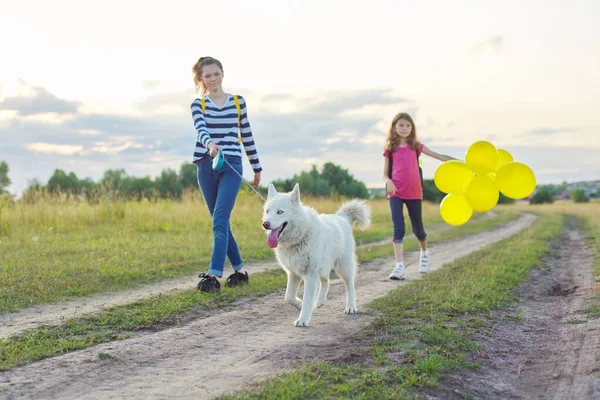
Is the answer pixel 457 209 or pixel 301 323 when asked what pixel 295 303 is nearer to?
pixel 301 323

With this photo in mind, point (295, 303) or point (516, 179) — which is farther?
point (516, 179)

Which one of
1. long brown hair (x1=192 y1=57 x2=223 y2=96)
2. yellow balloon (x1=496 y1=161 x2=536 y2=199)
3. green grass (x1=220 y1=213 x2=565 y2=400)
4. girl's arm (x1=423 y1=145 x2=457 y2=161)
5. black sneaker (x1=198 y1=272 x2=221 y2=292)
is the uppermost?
long brown hair (x1=192 y1=57 x2=223 y2=96)

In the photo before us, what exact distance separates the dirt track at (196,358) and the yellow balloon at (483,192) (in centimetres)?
290

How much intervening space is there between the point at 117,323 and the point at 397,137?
202 inches

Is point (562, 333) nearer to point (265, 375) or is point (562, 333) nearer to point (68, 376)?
point (265, 375)

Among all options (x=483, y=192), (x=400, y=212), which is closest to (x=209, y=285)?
(x=400, y=212)

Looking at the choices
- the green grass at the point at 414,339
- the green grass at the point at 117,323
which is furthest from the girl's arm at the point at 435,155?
the green grass at the point at 117,323

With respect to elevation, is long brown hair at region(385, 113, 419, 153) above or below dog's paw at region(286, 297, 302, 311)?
above

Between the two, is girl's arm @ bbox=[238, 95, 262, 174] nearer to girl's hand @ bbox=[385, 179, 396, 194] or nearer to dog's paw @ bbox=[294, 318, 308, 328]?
girl's hand @ bbox=[385, 179, 396, 194]

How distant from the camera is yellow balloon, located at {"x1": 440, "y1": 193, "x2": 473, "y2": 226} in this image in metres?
8.55

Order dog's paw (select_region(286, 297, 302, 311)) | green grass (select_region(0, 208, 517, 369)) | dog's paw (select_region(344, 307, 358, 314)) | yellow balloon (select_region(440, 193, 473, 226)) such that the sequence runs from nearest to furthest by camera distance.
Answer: green grass (select_region(0, 208, 517, 369)) → dog's paw (select_region(286, 297, 302, 311)) → dog's paw (select_region(344, 307, 358, 314)) → yellow balloon (select_region(440, 193, 473, 226))

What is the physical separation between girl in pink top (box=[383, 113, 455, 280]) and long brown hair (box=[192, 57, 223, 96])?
3163 millimetres

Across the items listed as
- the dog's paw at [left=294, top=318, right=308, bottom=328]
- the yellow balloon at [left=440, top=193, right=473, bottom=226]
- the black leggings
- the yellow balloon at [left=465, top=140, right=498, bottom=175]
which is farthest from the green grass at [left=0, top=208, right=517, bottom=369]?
the yellow balloon at [left=465, top=140, right=498, bottom=175]

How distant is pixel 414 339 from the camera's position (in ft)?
16.3
